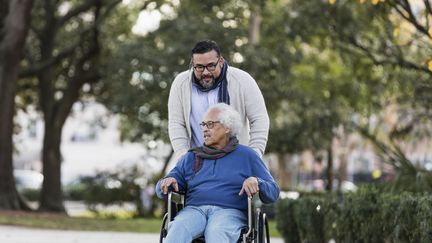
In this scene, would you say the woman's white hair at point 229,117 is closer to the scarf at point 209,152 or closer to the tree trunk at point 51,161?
the scarf at point 209,152

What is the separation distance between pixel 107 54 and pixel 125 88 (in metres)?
3.63

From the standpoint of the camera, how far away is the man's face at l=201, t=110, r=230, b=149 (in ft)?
22.1

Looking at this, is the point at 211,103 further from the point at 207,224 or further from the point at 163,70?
the point at 163,70

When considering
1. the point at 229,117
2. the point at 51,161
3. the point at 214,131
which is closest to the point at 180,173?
the point at 214,131

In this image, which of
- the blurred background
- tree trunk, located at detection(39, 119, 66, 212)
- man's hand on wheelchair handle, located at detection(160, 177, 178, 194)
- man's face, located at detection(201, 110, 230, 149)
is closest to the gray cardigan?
man's face, located at detection(201, 110, 230, 149)

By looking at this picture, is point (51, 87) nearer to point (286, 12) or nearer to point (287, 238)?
point (286, 12)

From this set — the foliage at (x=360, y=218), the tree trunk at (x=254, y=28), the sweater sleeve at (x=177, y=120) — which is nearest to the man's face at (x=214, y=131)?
the sweater sleeve at (x=177, y=120)

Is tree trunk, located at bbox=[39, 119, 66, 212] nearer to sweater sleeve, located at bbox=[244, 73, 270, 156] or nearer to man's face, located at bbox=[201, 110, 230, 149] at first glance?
sweater sleeve, located at bbox=[244, 73, 270, 156]

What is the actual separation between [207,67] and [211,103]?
0.29m

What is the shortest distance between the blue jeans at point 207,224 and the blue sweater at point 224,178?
0.06 metres

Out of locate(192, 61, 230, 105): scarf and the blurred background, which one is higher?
locate(192, 61, 230, 105): scarf

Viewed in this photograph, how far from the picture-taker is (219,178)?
6.73 m

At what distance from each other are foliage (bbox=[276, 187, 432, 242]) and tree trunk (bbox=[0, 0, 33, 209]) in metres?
11.5

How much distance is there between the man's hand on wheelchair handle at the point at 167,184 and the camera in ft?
21.7
